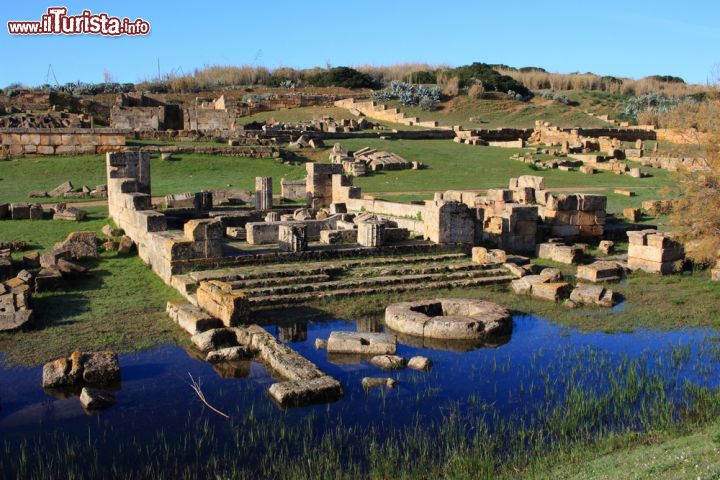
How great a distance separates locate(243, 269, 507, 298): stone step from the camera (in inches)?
593

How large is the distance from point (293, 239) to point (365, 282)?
2.16 m

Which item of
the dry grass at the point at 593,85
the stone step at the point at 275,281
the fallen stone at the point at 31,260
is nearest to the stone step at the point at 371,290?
the stone step at the point at 275,281

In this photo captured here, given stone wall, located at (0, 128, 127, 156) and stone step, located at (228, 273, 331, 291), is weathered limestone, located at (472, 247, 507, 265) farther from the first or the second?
stone wall, located at (0, 128, 127, 156)

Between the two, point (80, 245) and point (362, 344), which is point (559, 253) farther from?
point (80, 245)

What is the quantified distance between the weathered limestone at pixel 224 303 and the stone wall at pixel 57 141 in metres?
21.5

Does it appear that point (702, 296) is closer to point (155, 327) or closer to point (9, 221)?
point (155, 327)

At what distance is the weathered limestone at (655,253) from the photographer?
18047 mm

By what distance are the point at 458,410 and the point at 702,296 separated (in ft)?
28.3

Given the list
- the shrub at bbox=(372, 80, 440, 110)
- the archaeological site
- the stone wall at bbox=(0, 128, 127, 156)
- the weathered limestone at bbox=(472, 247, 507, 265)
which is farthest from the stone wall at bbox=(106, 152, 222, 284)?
the shrub at bbox=(372, 80, 440, 110)

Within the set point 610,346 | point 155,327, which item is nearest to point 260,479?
point 155,327

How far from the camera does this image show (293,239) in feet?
56.4

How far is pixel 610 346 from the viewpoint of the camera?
41.2ft

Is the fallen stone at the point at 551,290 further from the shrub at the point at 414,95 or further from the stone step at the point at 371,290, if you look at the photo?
the shrub at the point at 414,95

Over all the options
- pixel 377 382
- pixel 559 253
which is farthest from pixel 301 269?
pixel 559 253
